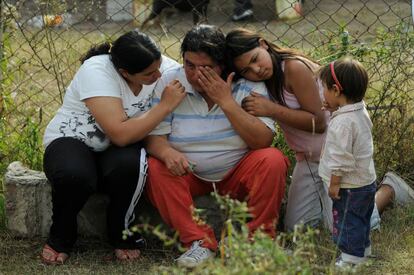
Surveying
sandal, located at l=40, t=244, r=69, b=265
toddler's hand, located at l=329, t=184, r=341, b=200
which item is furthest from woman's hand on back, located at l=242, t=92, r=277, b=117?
sandal, located at l=40, t=244, r=69, b=265

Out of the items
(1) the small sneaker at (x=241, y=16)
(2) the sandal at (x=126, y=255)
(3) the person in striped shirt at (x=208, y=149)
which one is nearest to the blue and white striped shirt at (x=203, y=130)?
(3) the person in striped shirt at (x=208, y=149)

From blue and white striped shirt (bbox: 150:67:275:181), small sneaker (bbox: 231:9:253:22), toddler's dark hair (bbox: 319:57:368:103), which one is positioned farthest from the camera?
small sneaker (bbox: 231:9:253:22)

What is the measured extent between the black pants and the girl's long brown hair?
0.62 meters

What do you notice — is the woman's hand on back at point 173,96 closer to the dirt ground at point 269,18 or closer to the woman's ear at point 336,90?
the woman's ear at point 336,90

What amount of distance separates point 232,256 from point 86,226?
5.92 feet

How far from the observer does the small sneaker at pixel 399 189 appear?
4480mm

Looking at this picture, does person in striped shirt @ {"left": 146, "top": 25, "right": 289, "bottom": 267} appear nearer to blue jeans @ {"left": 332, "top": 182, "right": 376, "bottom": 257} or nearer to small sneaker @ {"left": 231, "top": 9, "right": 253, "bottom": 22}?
blue jeans @ {"left": 332, "top": 182, "right": 376, "bottom": 257}

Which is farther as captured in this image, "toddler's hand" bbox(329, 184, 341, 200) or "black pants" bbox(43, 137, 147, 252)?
"black pants" bbox(43, 137, 147, 252)

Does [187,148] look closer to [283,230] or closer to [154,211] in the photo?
[154,211]

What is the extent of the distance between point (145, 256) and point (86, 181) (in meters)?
0.51

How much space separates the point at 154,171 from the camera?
3.85 meters

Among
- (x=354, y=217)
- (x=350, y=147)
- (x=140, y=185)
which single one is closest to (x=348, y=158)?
(x=350, y=147)

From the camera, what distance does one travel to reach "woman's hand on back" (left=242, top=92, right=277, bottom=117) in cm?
384

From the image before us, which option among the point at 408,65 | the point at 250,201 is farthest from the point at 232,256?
the point at 408,65
